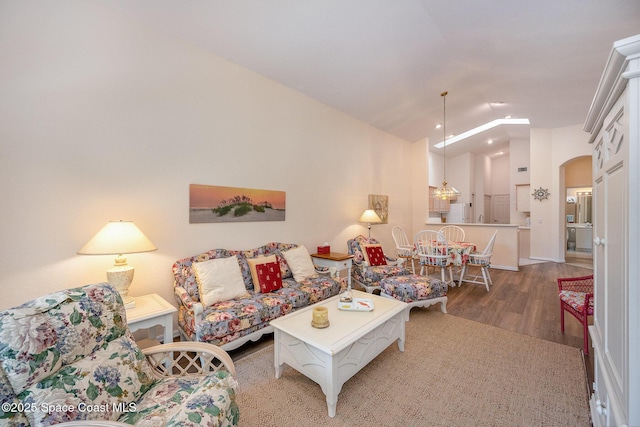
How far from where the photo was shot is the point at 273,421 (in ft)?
5.42

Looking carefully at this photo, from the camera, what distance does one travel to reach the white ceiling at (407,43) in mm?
2516

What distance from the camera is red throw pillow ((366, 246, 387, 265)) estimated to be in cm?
405

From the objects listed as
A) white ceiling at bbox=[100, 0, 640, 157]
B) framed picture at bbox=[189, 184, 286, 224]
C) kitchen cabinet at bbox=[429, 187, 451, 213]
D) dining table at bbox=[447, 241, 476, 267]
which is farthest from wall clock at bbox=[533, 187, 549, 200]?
framed picture at bbox=[189, 184, 286, 224]

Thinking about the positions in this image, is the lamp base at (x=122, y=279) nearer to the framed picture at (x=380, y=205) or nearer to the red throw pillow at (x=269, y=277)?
the red throw pillow at (x=269, y=277)

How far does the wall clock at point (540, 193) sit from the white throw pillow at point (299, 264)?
22.4 ft

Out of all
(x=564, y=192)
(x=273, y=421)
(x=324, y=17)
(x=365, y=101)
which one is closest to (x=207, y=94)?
(x=324, y=17)

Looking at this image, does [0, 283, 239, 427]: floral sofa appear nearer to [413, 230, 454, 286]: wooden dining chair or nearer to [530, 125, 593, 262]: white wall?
[413, 230, 454, 286]: wooden dining chair

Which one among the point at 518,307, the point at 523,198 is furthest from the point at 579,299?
the point at 523,198

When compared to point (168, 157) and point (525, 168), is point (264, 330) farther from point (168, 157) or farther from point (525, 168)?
point (525, 168)

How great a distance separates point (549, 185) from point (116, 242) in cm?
892

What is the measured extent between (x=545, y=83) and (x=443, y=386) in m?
5.01

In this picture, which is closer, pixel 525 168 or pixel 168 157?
pixel 168 157

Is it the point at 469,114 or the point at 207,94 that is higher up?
the point at 469,114

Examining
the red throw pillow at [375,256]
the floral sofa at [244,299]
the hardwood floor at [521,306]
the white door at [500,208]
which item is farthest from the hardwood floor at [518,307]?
the white door at [500,208]
